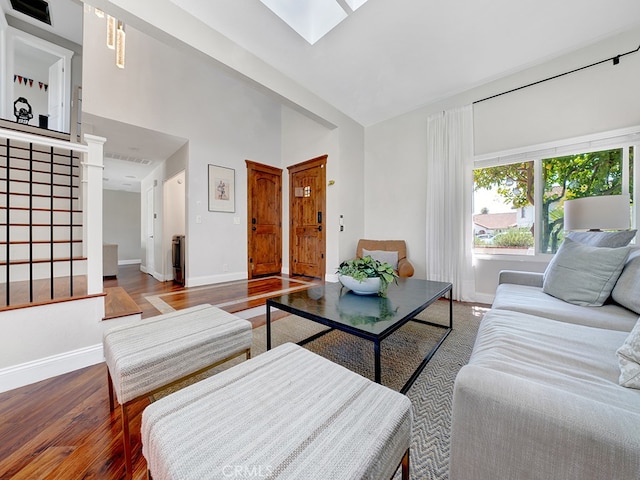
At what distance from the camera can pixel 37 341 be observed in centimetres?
157

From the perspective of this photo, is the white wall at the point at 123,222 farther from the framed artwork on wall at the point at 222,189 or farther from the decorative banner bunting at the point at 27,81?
the framed artwork on wall at the point at 222,189

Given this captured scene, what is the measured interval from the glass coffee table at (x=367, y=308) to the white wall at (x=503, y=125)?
1.83m

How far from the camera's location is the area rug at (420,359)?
1059 millimetres

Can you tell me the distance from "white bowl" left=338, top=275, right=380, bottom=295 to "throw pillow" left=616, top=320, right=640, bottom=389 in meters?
1.18

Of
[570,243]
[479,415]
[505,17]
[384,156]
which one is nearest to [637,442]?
[479,415]

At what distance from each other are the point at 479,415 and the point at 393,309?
87cm

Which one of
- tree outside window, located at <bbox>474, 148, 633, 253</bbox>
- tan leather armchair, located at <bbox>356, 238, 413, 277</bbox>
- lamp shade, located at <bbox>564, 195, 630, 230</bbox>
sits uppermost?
tree outside window, located at <bbox>474, 148, 633, 253</bbox>

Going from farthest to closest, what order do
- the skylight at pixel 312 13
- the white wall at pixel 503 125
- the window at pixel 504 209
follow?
the window at pixel 504 209 → the white wall at pixel 503 125 → the skylight at pixel 312 13

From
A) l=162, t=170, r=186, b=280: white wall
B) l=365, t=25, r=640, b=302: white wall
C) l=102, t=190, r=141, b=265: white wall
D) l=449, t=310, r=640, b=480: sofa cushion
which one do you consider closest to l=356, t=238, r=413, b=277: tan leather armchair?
l=365, t=25, r=640, b=302: white wall

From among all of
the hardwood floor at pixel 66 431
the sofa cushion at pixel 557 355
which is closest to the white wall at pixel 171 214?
the hardwood floor at pixel 66 431

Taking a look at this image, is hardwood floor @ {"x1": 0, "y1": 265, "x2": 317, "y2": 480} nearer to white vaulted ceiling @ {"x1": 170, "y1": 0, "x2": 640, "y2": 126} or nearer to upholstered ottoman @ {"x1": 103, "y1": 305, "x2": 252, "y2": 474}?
upholstered ottoman @ {"x1": 103, "y1": 305, "x2": 252, "y2": 474}

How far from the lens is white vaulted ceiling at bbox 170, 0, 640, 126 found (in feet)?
7.29

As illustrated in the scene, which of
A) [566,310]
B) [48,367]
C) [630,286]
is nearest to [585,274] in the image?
[630,286]

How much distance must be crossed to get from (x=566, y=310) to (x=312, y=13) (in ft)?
10.8
